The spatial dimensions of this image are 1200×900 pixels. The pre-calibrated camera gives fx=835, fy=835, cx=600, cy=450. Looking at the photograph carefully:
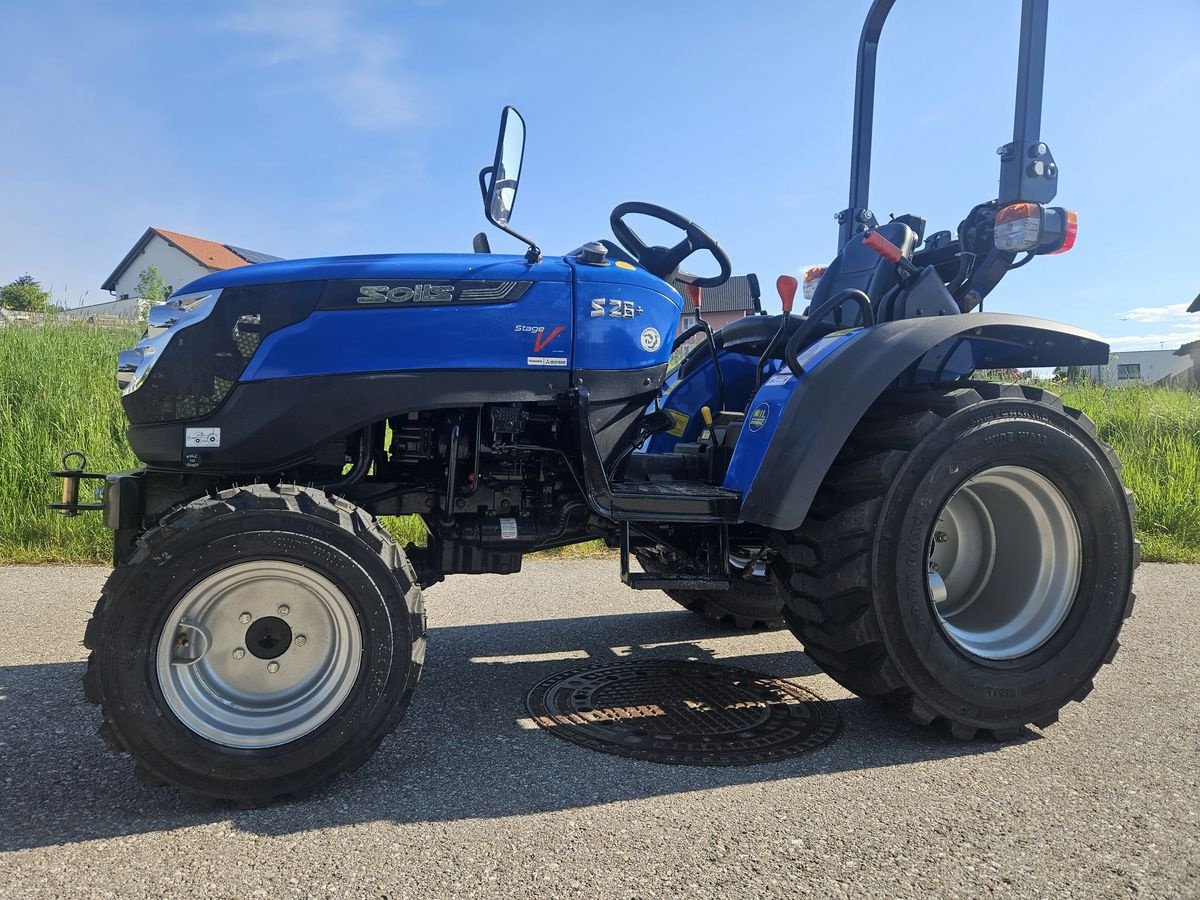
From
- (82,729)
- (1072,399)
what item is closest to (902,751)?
(82,729)

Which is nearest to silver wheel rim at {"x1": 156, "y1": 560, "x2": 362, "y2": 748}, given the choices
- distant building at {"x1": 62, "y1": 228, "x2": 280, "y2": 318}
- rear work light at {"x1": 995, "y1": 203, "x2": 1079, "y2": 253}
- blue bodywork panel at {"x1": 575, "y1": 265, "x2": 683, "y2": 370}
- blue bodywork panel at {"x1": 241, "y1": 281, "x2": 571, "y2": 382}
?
blue bodywork panel at {"x1": 241, "y1": 281, "x2": 571, "y2": 382}

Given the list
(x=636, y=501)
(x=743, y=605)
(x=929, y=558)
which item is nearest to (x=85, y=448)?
(x=743, y=605)

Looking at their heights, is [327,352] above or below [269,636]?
above

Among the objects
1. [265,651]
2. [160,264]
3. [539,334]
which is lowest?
[265,651]

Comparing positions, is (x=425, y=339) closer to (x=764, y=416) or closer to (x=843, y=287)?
(x=764, y=416)

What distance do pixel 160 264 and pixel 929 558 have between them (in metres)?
52.9

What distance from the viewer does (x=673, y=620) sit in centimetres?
453

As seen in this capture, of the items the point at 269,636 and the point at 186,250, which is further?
the point at 186,250

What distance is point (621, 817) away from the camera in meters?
2.18

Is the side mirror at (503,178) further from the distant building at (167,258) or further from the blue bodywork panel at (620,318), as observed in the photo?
the distant building at (167,258)

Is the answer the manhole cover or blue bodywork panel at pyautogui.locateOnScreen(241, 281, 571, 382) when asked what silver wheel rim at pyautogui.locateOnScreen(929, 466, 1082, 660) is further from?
blue bodywork panel at pyautogui.locateOnScreen(241, 281, 571, 382)

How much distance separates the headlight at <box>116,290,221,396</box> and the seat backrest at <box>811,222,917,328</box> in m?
2.64

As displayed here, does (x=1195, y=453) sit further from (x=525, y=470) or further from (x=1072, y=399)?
(x=525, y=470)

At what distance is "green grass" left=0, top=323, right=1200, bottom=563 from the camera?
5961 millimetres
